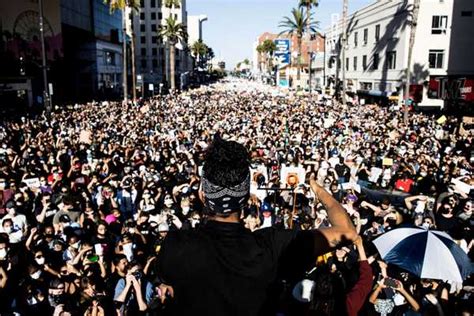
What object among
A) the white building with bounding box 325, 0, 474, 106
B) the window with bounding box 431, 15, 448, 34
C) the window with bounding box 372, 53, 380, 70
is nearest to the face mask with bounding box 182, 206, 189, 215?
the white building with bounding box 325, 0, 474, 106

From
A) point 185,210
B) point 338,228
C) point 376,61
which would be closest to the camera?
point 338,228

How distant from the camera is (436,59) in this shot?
45188 millimetres

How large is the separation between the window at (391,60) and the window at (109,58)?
39.0m

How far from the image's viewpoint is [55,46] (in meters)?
50.6

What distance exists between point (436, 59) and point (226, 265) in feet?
158

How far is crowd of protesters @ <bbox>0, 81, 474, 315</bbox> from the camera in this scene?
582 centimetres

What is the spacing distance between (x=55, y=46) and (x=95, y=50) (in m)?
13.7

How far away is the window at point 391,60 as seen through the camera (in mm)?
48469

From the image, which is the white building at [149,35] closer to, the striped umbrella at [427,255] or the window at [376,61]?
the window at [376,61]

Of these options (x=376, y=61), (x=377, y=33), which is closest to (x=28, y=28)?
(x=377, y=33)

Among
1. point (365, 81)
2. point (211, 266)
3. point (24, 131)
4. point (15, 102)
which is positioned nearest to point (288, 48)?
point (365, 81)

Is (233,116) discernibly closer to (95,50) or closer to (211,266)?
(211,266)

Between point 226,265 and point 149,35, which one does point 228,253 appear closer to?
point 226,265

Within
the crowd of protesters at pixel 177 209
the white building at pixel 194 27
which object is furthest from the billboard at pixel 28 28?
the white building at pixel 194 27
